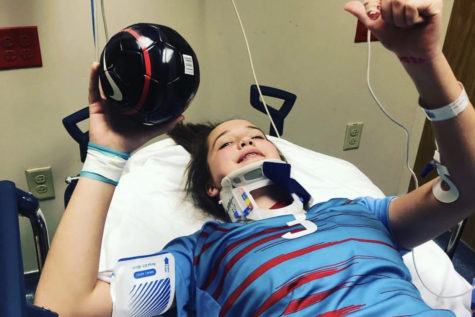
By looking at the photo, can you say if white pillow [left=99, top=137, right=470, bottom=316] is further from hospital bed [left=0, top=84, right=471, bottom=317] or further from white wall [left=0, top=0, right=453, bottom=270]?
white wall [left=0, top=0, right=453, bottom=270]

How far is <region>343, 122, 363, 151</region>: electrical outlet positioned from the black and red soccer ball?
5.22 feet

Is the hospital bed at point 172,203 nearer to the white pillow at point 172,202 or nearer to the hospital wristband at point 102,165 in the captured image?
the white pillow at point 172,202

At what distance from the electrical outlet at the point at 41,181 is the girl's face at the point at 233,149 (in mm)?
856

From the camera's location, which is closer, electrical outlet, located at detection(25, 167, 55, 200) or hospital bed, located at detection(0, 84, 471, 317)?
hospital bed, located at detection(0, 84, 471, 317)

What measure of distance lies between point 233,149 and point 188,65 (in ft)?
1.41

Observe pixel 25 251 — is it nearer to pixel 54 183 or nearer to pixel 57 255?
pixel 54 183

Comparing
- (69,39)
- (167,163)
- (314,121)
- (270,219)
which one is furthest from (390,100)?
(69,39)

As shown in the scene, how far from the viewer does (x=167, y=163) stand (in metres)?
1.82

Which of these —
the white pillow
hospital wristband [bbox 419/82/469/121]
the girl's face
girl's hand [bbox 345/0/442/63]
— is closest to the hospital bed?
the white pillow

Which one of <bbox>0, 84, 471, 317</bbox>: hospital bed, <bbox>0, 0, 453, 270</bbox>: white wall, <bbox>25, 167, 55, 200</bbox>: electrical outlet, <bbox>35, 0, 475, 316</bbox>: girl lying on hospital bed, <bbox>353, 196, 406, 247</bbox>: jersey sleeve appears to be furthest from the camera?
<bbox>25, 167, 55, 200</bbox>: electrical outlet

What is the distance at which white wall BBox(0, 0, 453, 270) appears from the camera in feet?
5.57

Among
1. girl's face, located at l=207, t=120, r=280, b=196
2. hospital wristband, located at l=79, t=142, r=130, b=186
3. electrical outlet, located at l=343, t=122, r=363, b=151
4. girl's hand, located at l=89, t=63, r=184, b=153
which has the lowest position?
electrical outlet, located at l=343, t=122, r=363, b=151

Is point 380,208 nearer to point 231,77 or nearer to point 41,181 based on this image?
point 231,77

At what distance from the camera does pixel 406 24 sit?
79 cm
